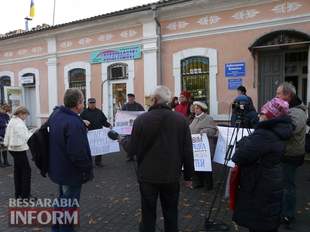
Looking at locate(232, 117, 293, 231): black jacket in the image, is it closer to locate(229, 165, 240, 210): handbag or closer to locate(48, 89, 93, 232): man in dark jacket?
locate(229, 165, 240, 210): handbag

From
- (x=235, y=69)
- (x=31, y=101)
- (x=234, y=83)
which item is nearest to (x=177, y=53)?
(x=235, y=69)

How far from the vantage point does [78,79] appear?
15.2 meters

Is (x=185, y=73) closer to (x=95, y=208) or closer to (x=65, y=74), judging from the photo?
(x=65, y=74)

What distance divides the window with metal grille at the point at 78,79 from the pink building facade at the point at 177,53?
41 mm

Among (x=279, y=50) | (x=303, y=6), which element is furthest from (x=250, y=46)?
(x=303, y=6)

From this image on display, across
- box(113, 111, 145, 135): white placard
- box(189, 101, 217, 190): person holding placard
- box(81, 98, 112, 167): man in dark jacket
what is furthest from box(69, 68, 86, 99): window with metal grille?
box(189, 101, 217, 190): person holding placard

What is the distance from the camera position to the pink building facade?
10.3 metres

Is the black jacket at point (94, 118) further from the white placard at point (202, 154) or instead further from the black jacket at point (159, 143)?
the black jacket at point (159, 143)

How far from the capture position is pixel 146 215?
412cm

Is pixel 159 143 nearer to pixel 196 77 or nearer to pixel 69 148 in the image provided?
pixel 69 148

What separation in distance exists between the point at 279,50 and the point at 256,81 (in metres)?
1.02

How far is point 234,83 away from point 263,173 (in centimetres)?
768

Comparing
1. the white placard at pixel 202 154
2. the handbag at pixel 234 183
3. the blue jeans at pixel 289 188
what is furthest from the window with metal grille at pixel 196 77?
the handbag at pixel 234 183

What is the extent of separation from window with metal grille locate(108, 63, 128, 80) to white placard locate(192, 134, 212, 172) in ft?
23.6
